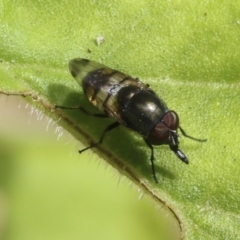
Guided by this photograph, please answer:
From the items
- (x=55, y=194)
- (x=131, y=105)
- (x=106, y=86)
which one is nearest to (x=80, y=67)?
(x=106, y=86)

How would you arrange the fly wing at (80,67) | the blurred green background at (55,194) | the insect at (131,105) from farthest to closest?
the blurred green background at (55,194) < the insect at (131,105) < the fly wing at (80,67)

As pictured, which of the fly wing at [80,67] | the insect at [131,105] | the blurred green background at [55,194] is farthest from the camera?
the blurred green background at [55,194]

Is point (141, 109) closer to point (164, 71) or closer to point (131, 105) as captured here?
point (131, 105)

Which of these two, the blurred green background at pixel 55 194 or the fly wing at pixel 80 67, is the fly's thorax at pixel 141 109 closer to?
the fly wing at pixel 80 67

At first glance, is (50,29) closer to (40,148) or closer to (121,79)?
(121,79)

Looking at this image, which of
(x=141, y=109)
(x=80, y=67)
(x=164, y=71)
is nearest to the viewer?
(x=80, y=67)

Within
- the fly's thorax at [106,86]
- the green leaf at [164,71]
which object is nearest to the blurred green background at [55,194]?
the fly's thorax at [106,86]

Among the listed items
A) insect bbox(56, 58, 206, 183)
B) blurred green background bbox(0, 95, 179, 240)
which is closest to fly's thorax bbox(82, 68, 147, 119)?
insect bbox(56, 58, 206, 183)
